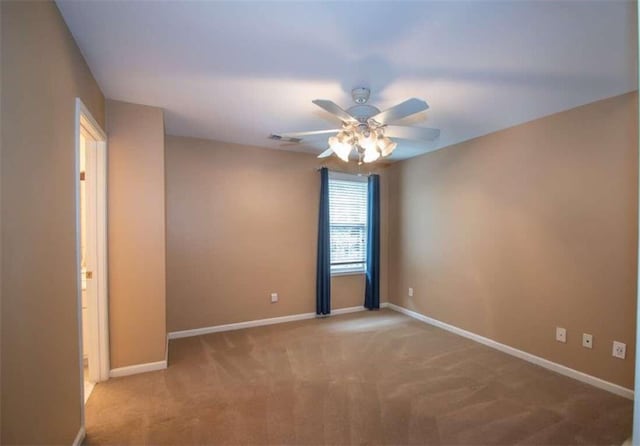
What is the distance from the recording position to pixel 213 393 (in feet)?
8.21

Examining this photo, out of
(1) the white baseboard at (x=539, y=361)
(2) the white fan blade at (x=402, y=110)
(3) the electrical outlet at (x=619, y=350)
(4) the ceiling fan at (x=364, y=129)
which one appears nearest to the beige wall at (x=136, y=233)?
(4) the ceiling fan at (x=364, y=129)

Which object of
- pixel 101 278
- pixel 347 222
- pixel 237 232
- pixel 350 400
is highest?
pixel 347 222

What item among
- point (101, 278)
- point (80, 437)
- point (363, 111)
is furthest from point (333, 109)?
point (80, 437)

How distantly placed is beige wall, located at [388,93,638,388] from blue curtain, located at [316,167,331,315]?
4.59ft

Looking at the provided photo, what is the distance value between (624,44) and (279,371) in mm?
3400

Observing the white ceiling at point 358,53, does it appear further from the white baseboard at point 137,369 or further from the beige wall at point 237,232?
the white baseboard at point 137,369

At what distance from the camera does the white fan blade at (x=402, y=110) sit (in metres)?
1.96

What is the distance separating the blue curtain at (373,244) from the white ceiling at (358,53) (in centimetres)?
202

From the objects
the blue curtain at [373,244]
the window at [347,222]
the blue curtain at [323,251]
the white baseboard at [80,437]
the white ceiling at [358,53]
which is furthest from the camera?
the blue curtain at [373,244]

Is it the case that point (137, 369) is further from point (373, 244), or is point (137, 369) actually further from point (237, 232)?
point (373, 244)

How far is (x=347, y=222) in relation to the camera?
15.9 feet

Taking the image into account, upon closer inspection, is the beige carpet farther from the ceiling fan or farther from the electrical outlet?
the ceiling fan

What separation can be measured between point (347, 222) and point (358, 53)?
308cm

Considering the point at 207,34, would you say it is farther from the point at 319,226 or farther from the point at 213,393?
the point at 319,226
